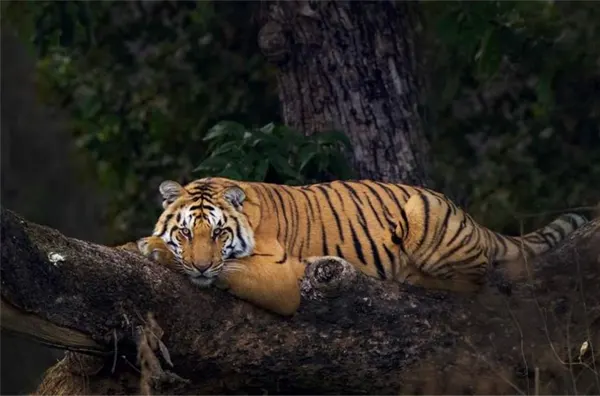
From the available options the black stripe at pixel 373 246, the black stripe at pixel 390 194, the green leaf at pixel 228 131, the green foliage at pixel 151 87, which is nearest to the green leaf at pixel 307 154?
the green leaf at pixel 228 131

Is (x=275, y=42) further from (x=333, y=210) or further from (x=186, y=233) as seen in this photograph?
(x=186, y=233)

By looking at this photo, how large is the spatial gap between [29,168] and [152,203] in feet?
6.76

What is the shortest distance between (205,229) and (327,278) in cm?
63

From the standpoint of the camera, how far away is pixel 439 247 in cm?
650

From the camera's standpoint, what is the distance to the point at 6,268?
5.18 metres

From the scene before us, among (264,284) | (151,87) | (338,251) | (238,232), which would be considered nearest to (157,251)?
(238,232)

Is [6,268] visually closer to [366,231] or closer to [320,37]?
[366,231]

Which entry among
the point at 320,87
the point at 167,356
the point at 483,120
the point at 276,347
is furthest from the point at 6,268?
the point at 483,120

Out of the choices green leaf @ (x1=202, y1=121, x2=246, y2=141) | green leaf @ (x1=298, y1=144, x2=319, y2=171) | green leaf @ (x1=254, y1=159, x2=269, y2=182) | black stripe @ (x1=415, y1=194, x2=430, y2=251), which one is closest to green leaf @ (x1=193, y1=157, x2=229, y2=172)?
green leaf @ (x1=254, y1=159, x2=269, y2=182)

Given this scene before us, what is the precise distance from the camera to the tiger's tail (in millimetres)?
6766

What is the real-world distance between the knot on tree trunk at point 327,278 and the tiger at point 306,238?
0.28ft

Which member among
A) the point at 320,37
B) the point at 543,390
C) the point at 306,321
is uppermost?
the point at 320,37

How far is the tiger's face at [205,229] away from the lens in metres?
5.97

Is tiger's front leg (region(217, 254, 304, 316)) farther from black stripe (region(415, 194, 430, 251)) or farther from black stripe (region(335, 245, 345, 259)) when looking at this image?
black stripe (region(415, 194, 430, 251))
